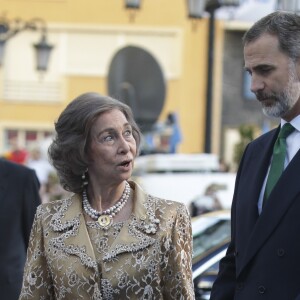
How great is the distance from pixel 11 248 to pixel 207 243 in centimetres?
194

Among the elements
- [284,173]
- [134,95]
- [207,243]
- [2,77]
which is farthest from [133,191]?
[2,77]

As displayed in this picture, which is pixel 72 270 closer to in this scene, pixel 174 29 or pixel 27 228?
pixel 27 228

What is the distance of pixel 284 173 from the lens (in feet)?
12.8

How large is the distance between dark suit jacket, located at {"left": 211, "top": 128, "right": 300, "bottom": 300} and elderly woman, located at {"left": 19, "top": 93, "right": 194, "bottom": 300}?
0.25 metres

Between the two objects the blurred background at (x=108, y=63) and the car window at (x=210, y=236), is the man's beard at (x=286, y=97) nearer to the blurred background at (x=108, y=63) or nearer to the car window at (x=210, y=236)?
the car window at (x=210, y=236)

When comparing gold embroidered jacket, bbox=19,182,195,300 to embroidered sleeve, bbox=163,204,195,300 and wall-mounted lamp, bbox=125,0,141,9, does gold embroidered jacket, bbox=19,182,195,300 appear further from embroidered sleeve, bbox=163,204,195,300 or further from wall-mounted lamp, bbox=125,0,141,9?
wall-mounted lamp, bbox=125,0,141,9

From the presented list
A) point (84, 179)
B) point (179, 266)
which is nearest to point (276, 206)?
point (179, 266)

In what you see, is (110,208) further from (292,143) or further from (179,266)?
(292,143)

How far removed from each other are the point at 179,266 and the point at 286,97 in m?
0.75

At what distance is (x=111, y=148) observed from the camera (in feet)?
14.2

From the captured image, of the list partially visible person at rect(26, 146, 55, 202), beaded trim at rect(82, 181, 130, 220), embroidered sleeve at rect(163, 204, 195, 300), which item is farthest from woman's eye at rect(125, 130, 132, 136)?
partially visible person at rect(26, 146, 55, 202)

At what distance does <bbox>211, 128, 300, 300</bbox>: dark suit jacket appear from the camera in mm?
3816

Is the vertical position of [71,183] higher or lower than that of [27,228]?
higher

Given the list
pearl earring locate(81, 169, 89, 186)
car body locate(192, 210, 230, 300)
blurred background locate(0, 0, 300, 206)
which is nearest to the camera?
pearl earring locate(81, 169, 89, 186)
